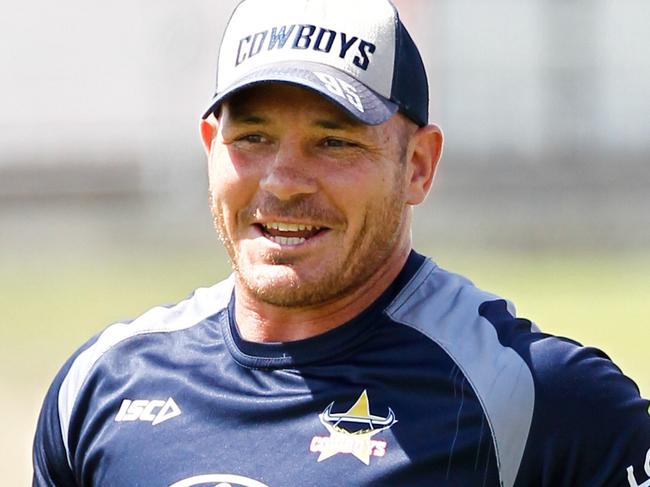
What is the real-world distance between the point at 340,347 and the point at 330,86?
57 centimetres

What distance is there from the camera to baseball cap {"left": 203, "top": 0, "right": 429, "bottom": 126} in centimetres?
312

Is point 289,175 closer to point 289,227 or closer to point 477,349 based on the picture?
point 289,227

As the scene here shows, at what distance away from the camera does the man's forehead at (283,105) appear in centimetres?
312

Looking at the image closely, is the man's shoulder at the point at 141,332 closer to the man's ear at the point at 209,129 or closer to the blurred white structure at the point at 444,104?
the man's ear at the point at 209,129

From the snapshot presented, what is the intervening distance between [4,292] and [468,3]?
7.74 m

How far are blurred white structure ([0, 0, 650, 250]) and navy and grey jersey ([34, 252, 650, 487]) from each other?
1398cm

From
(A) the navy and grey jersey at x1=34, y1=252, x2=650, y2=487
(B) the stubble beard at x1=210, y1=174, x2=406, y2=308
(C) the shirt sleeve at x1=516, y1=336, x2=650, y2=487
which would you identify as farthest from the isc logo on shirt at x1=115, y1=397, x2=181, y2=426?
(C) the shirt sleeve at x1=516, y1=336, x2=650, y2=487

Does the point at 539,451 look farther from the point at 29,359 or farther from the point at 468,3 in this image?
the point at 468,3

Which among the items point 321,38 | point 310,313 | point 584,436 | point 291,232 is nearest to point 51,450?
point 310,313

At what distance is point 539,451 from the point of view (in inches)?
114

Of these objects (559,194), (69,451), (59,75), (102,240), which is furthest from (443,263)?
(69,451)

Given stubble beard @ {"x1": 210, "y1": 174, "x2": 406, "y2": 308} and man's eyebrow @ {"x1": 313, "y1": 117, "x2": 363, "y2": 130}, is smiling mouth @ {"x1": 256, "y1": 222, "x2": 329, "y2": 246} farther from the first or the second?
man's eyebrow @ {"x1": 313, "y1": 117, "x2": 363, "y2": 130}

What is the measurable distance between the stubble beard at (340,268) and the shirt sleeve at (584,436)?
1.50 feet

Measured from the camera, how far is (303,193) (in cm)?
308
